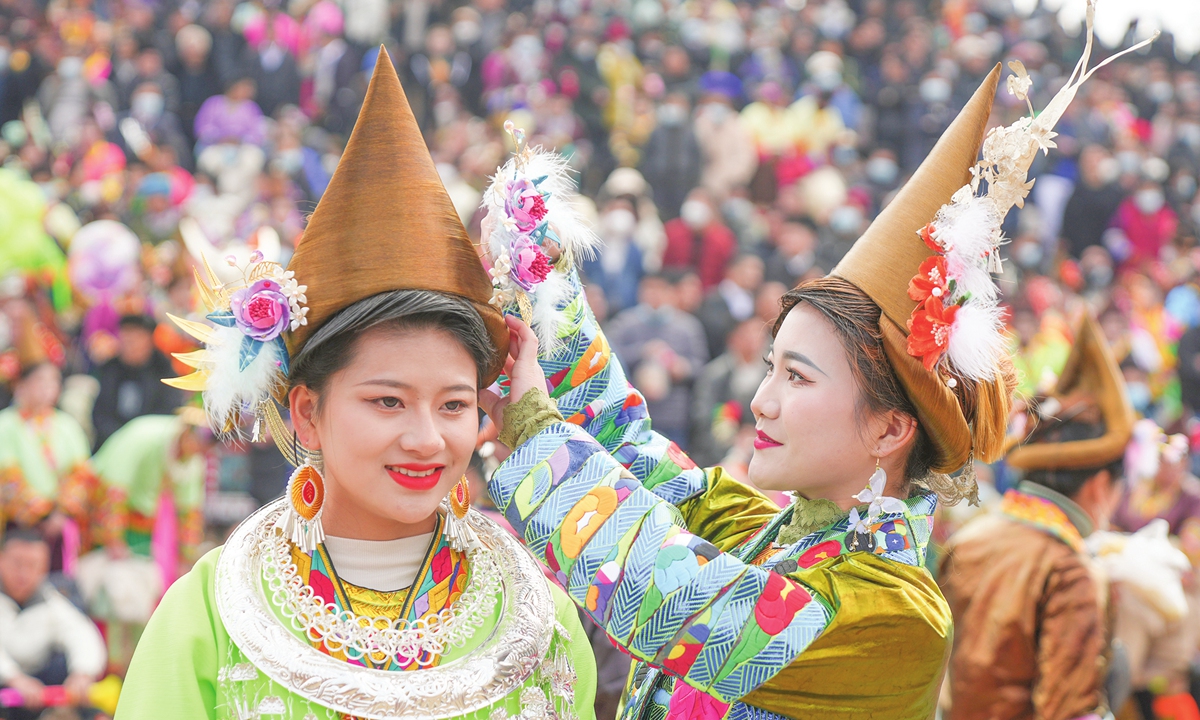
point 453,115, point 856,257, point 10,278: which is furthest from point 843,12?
point 856,257

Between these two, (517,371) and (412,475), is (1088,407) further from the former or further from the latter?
(412,475)

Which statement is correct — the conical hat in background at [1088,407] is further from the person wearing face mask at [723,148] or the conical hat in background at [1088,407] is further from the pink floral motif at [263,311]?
the person wearing face mask at [723,148]

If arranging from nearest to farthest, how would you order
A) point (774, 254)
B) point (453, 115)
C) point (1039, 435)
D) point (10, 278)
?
point (1039, 435) → point (10, 278) → point (774, 254) → point (453, 115)

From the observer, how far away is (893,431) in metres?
2.60

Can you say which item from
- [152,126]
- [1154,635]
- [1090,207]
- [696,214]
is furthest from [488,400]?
[1090,207]

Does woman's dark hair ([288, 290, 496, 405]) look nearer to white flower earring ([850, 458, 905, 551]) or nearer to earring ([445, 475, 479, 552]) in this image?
earring ([445, 475, 479, 552])

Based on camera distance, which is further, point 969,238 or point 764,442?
point 764,442

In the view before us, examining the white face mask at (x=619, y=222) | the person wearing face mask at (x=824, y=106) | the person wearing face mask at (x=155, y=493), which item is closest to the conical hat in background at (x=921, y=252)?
the person wearing face mask at (x=155, y=493)

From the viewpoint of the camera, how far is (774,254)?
12.2 meters

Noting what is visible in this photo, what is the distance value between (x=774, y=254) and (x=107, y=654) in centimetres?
755

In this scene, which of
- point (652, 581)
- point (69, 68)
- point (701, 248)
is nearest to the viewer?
point (652, 581)

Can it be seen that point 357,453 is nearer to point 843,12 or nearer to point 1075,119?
point 1075,119

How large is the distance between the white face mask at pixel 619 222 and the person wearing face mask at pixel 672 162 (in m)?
2.17

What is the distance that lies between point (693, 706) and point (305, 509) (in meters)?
0.88
